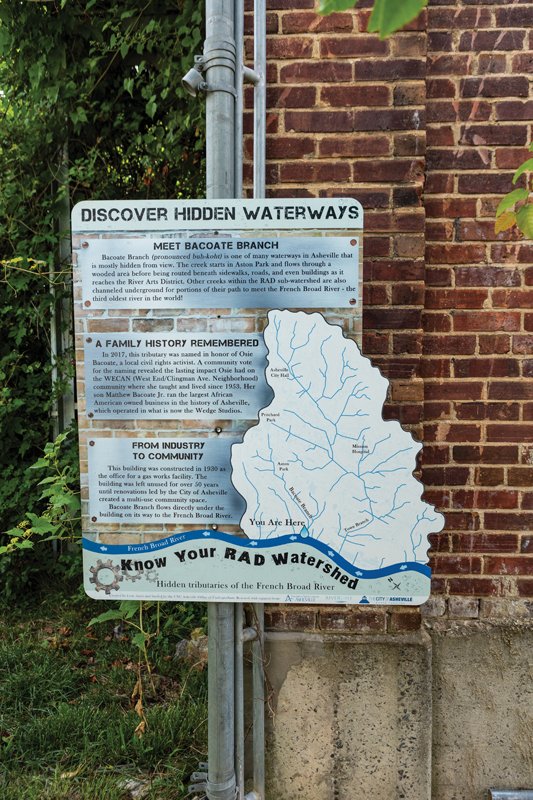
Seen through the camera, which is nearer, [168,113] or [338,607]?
[338,607]

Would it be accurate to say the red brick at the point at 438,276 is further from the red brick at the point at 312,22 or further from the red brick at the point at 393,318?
the red brick at the point at 312,22

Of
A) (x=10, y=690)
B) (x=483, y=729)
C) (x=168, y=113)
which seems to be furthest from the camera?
(x=168, y=113)

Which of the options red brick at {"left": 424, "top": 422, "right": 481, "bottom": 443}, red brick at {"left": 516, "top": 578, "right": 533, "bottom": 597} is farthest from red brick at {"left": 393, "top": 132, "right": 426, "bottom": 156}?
red brick at {"left": 516, "top": 578, "right": 533, "bottom": 597}

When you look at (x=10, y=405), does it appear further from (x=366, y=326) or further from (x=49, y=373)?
(x=366, y=326)

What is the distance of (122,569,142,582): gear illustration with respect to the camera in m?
1.96

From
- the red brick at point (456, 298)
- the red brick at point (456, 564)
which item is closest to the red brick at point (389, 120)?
the red brick at point (456, 298)

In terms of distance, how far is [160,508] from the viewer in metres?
1.94

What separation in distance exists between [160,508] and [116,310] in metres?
0.66

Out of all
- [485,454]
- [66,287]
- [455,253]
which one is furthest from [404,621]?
[66,287]

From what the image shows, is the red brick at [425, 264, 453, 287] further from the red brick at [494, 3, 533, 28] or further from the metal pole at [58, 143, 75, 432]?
the metal pole at [58, 143, 75, 432]

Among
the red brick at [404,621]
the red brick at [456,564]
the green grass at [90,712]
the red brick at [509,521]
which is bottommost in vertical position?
the green grass at [90,712]

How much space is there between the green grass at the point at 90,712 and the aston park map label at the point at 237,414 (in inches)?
38.6

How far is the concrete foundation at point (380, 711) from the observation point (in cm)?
216

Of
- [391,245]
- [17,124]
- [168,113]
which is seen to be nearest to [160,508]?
[391,245]
